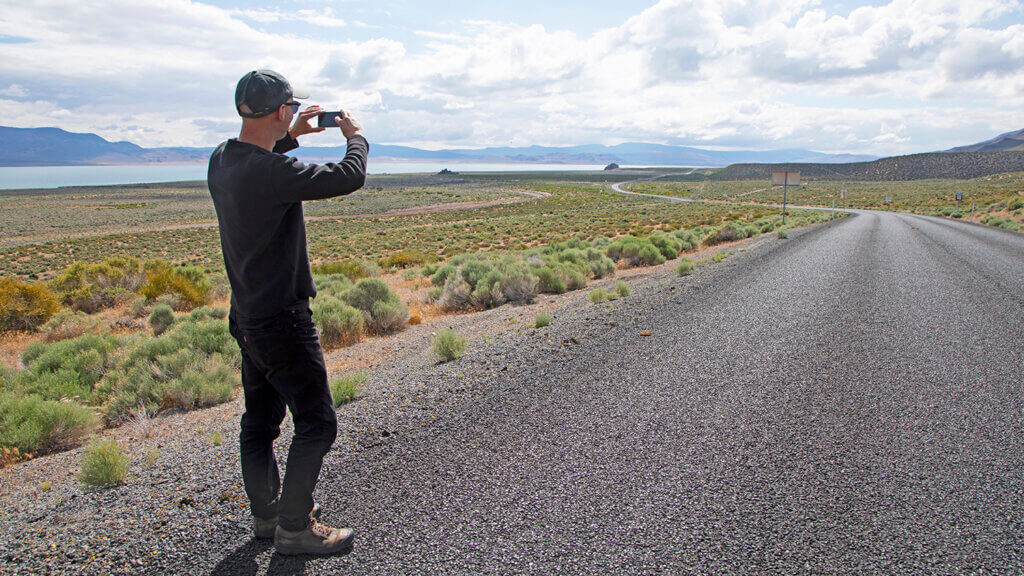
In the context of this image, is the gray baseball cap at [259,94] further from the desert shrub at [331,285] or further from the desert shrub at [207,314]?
the desert shrub at [331,285]

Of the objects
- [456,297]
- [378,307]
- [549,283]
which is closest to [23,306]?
[378,307]

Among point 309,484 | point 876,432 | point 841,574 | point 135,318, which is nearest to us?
point 841,574

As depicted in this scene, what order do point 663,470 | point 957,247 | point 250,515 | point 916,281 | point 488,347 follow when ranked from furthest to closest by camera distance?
point 957,247 → point 916,281 → point 488,347 → point 663,470 → point 250,515

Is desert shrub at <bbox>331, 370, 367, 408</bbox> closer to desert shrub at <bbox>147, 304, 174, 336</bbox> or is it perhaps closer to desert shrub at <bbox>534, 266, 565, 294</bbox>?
desert shrub at <bbox>534, 266, 565, 294</bbox>

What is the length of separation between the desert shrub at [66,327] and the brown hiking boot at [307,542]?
11.3 metres

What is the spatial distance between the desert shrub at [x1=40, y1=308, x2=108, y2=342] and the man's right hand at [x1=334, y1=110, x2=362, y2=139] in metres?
11.5

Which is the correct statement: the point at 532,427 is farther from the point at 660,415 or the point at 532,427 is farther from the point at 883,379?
the point at 883,379

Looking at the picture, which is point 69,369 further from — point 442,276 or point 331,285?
point 442,276

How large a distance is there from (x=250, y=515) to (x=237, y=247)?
4.97 feet

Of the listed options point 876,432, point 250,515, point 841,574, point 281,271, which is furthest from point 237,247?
point 876,432

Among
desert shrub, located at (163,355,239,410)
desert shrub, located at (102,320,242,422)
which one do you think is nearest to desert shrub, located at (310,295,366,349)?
desert shrub, located at (102,320,242,422)

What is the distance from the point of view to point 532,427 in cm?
407

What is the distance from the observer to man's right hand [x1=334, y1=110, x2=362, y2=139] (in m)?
2.77

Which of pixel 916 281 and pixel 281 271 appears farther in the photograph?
pixel 916 281
